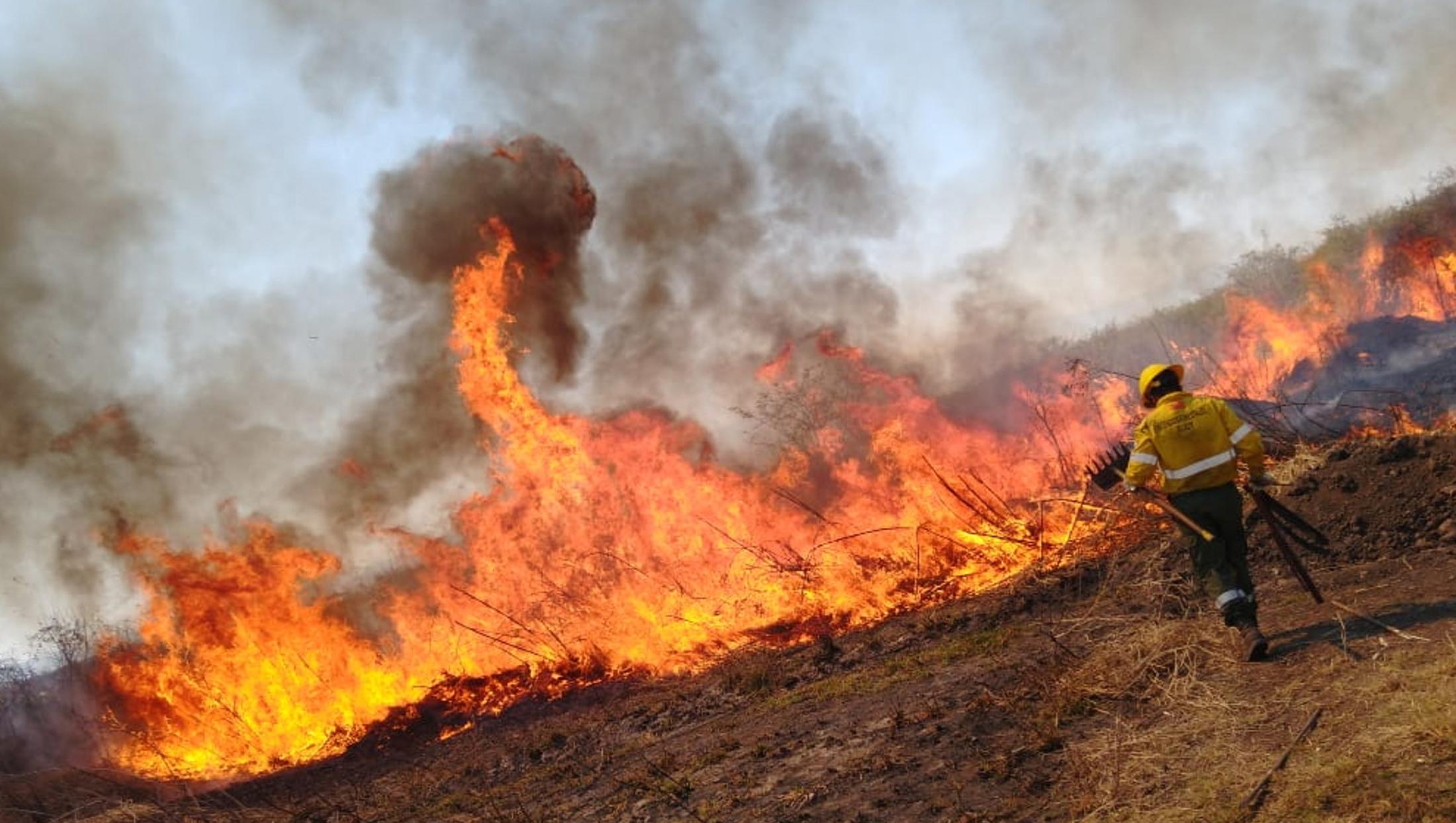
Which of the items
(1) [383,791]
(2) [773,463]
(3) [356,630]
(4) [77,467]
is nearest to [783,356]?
(2) [773,463]

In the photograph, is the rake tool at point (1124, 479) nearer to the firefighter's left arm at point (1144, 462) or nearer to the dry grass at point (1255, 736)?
the firefighter's left arm at point (1144, 462)

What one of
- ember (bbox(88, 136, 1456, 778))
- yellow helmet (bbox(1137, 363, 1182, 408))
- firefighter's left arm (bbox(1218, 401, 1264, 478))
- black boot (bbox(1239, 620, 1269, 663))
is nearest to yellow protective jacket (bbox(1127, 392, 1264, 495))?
firefighter's left arm (bbox(1218, 401, 1264, 478))

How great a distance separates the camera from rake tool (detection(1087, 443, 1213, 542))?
20.1 feet

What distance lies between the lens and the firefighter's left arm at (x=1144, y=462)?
6.27 meters

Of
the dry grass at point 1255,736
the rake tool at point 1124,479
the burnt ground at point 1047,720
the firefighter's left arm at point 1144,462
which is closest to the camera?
the dry grass at point 1255,736

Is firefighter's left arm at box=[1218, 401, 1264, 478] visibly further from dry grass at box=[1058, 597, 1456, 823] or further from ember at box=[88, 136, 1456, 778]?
ember at box=[88, 136, 1456, 778]

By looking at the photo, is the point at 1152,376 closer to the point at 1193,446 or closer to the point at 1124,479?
the point at 1193,446

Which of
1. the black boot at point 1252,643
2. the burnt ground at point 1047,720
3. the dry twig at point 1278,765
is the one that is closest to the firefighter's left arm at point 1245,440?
the black boot at point 1252,643

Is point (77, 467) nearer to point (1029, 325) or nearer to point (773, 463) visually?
point (773, 463)

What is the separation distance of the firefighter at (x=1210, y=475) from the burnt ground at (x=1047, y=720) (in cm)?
44

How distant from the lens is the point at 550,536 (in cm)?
1279

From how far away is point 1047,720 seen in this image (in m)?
5.72

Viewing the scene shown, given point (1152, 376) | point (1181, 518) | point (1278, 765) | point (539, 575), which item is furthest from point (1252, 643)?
point (539, 575)

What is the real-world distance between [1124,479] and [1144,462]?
46cm
